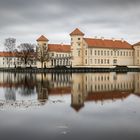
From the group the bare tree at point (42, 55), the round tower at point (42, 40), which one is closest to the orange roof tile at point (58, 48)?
the round tower at point (42, 40)

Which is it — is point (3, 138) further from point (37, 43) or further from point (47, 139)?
point (37, 43)

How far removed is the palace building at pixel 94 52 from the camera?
8775 centimetres

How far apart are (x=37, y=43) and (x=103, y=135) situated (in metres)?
94.5

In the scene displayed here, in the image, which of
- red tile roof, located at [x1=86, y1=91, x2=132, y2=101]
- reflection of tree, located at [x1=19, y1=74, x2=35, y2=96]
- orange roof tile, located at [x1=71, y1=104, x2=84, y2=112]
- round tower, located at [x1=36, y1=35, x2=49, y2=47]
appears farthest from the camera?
round tower, located at [x1=36, y1=35, x2=49, y2=47]

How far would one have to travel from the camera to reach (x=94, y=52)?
297 feet

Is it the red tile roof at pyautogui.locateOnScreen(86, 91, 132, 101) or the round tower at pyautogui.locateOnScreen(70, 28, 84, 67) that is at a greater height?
→ the round tower at pyautogui.locateOnScreen(70, 28, 84, 67)

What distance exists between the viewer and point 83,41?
293ft

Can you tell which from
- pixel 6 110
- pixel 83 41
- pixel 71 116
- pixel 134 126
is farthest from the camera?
pixel 83 41

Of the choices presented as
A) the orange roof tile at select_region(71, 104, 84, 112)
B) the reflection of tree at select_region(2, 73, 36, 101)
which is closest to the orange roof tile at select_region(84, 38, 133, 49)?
the reflection of tree at select_region(2, 73, 36, 101)

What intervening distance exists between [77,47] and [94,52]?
590cm

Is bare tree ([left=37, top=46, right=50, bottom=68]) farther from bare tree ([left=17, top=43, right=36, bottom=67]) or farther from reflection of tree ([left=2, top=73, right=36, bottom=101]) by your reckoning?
reflection of tree ([left=2, top=73, right=36, bottom=101])

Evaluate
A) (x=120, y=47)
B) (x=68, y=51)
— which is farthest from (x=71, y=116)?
(x=68, y=51)

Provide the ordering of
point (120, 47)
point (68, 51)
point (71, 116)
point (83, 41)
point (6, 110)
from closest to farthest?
1. point (71, 116)
2. point (6, 110)
3. point (83, 41)
4. point (120, 47)
5. point (68, 51)

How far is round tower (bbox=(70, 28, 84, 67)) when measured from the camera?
86875 millimetres
